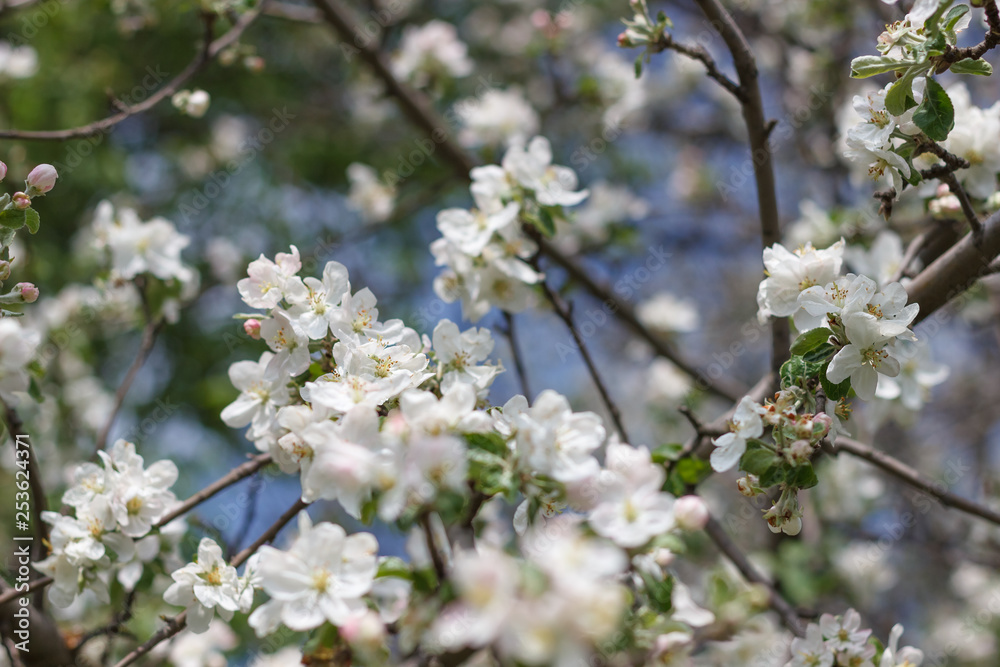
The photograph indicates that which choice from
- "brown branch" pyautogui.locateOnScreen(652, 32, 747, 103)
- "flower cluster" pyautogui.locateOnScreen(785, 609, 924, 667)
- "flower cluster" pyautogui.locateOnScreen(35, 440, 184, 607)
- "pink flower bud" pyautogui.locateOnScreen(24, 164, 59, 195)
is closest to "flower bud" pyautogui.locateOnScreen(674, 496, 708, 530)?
"flower cluster" pyautogui.locateOnScreen(785, 609, 924, 667)

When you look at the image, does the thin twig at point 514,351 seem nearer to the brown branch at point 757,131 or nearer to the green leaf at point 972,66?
the brown branch at point 757,131

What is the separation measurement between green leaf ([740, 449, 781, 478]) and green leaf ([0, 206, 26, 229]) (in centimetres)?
152

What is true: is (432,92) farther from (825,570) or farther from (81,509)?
(825,570)

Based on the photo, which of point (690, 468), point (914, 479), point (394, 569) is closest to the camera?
point (394, 569)

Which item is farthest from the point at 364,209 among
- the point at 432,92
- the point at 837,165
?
the point at 837,165

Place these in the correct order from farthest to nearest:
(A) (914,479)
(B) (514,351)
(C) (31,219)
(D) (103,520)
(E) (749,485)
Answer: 1. (B) (514,351)
2. (A) (914,479)
3. (D) (103,520)
4. (C) (31,219)
5. (E) (749,485)

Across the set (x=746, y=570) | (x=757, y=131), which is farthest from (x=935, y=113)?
(x=746, y=570)

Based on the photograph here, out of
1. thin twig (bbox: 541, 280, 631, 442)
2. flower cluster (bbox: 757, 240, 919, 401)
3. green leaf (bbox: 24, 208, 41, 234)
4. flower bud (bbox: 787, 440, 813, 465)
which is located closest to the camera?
flower bud (bbox: 787, 440, 813, 465)

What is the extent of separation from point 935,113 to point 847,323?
0.45 meters

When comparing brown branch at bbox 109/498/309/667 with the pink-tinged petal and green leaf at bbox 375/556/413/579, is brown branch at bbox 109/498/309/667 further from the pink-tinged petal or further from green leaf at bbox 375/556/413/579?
the pink-tinged petal

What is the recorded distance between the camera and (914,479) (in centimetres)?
189

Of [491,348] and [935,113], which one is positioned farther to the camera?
[491,348]

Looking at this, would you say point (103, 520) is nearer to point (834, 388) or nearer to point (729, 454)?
point (729, 454)

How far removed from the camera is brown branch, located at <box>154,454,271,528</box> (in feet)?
5.57
